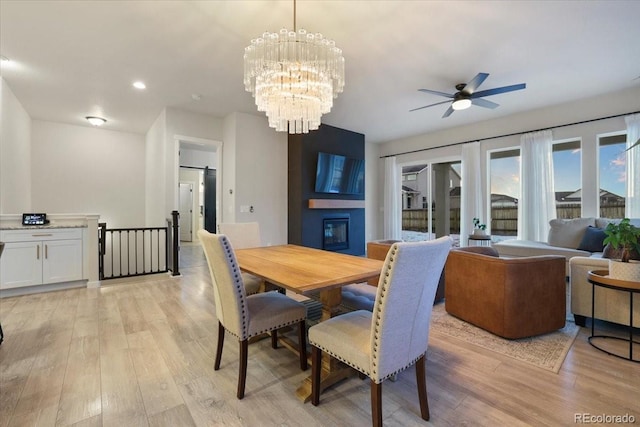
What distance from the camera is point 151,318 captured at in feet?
9.52

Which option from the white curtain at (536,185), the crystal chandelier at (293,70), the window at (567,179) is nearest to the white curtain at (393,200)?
the white curtain at (536,185)

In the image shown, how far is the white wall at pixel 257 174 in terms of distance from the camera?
510 centimetres

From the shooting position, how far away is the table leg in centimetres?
171

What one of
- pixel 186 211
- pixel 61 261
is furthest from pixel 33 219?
pixel 186 211

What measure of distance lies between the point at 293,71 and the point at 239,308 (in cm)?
187

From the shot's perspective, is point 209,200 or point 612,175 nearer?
point 612,175

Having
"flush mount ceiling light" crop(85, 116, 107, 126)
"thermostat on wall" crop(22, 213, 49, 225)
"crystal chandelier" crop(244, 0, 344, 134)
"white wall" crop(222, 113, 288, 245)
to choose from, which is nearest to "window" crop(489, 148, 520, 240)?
"white wall" crop(222, 113, 288, 245)

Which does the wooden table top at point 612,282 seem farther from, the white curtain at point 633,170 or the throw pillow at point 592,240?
the white curtain at point 633,170

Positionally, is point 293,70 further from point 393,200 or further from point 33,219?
point 393,200

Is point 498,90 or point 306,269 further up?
point 498,90

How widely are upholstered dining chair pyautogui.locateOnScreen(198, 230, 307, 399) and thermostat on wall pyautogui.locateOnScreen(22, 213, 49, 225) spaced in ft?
11.4

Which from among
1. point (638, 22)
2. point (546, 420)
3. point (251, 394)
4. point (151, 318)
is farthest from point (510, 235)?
point (151, 318)

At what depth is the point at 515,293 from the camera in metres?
2.34

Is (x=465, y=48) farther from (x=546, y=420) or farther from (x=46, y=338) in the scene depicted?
(x=46, y=338)
